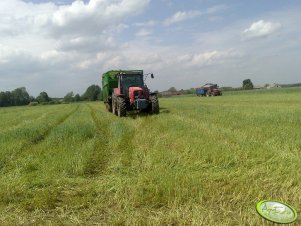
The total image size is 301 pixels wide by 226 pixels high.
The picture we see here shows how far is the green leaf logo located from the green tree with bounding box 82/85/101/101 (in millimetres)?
90928

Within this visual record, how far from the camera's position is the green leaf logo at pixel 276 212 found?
3096 millimetres

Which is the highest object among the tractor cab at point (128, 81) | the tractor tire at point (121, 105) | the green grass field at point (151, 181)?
the tractor cab at point (128, 81)

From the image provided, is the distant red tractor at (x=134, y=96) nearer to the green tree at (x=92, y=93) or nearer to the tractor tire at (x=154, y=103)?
the tractor tire at (x=154, y=103)

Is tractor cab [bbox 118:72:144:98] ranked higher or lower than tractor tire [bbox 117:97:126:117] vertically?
higher

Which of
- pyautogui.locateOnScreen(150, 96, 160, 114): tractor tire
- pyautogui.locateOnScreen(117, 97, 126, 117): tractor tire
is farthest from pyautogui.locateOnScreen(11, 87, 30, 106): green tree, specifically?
pyautogui.locateOnScreen(150, 96, 160, 114): tractor tire

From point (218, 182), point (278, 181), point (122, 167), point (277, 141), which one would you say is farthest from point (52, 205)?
point (277, 141)

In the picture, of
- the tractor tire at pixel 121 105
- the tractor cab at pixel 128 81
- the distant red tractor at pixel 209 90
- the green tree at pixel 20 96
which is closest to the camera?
the tractor tire at pixel 121 105

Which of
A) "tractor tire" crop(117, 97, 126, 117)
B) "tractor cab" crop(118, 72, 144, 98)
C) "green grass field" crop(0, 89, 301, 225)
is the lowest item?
"green grass field" crop(0, 89, 301, 225)

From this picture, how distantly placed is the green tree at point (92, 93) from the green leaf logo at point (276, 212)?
298 feet

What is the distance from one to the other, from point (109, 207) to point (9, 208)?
4.18 ft

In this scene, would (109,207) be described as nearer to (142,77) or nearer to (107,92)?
(142,77)

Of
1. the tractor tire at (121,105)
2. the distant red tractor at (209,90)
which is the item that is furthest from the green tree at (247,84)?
the tractor tire at (121,105)

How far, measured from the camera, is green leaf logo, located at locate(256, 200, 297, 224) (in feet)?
10.2

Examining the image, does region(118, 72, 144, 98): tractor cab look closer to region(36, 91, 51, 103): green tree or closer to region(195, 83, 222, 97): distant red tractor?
region(195, 83, 222, 97): distant red tractor
